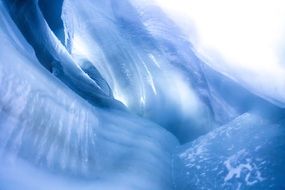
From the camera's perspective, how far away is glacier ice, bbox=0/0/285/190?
1.11m

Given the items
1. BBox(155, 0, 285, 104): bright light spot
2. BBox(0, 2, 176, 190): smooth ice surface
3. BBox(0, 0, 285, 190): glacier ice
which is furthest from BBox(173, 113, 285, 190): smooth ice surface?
BBox(155, 0, 285, 104): bright light spot

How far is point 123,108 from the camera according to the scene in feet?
6.95

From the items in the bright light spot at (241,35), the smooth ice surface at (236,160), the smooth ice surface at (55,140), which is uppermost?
the smooth ice surface at (55,140)

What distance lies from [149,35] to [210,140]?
1372 millimetres

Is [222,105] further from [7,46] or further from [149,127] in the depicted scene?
[7,46]

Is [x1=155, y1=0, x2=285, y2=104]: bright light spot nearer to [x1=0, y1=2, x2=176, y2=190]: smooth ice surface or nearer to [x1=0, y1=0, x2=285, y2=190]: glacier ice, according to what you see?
[x1=0, y1=0, x2=285, y2=190]: glacier ice

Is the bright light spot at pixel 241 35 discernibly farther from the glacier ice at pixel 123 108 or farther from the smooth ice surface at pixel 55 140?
the smooth ice surface at pixel 55 140

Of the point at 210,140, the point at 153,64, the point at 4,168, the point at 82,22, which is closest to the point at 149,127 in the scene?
the point at 210,140

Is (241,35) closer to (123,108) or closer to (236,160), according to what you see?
(123,108)

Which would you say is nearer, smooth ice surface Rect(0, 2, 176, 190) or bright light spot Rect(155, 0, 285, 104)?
smooth ice surface Rect(0, 2, 176, 190)

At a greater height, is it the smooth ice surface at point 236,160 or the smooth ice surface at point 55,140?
the smooth ice surface at point 55,140

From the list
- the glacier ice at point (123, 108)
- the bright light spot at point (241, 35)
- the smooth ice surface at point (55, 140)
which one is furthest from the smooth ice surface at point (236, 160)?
the bright light spot at point (241, 35)

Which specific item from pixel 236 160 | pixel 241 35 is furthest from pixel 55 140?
pixel 241 35

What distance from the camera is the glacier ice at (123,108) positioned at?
111 centimetres
